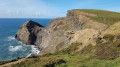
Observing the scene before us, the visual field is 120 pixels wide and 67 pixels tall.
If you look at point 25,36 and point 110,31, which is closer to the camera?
point 110,31

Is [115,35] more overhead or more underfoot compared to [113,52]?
more overhead

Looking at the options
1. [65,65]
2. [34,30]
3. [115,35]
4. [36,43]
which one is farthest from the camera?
[34,30]

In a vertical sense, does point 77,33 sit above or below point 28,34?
above

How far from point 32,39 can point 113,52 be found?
90.6 m

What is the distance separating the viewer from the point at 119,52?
2183 centimetres

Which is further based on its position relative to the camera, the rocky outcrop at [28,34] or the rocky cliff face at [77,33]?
the rocky outcrop at [28,34]

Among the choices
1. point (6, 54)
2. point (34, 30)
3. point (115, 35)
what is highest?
point (115, 35)

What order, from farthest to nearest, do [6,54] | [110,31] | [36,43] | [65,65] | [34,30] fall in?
[34,30] < [36,43] < [6,54] < [110,31] < [65,65]

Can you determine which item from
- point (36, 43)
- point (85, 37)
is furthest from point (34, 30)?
point (85, 37)

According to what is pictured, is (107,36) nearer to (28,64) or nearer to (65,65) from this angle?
(65,65)

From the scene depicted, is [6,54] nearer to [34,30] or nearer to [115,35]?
[34,30]

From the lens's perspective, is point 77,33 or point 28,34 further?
point 28,34

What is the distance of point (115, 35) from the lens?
29.3 metres

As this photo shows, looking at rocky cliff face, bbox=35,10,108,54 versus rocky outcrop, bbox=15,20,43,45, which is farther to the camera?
rocky outcrop, bbox=15,20,43,45
